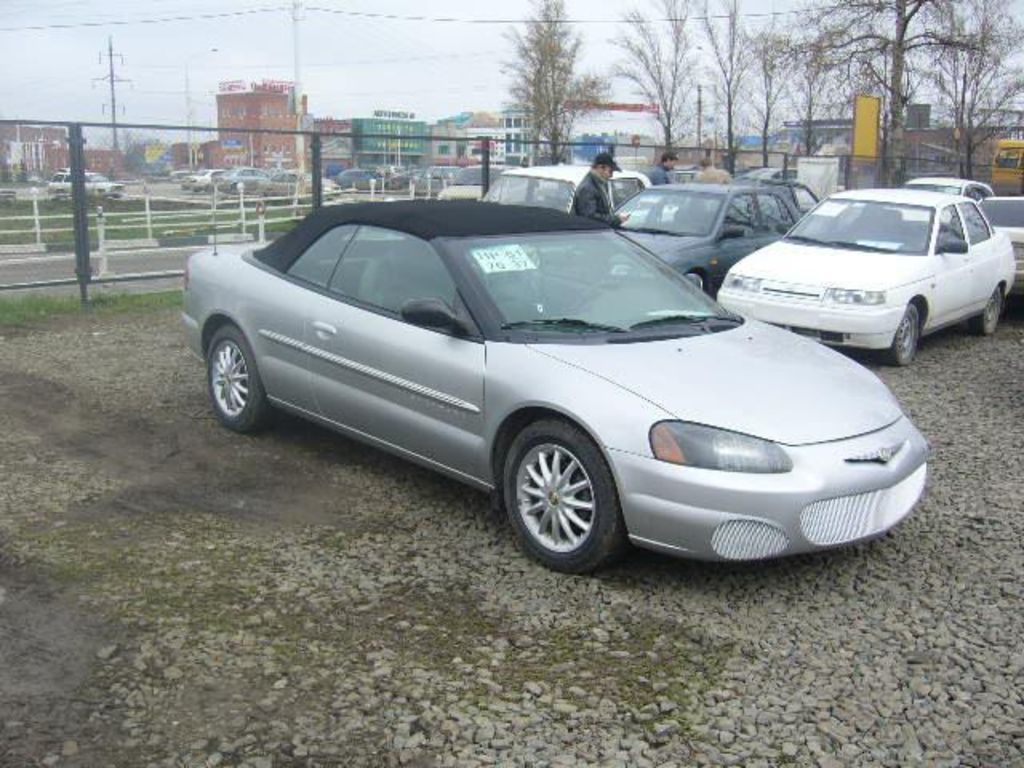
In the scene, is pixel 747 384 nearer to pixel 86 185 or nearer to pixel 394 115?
pixel 86 185

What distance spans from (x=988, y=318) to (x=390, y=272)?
789 cm

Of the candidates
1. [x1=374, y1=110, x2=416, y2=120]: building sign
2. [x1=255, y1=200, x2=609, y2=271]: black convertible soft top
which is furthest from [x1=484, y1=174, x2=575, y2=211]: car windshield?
[x1=374, y1=110, x2=416, y2=120]: building sign

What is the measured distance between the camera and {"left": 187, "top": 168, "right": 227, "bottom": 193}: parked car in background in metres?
14.6

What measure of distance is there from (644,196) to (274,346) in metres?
6.96

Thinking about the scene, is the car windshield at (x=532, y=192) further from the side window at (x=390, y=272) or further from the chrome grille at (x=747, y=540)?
the chrome grille at (x=747, y=540)

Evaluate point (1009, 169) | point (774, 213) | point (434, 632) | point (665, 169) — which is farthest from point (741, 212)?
point (1009, 169)

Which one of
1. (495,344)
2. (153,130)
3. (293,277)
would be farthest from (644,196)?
(495,344)

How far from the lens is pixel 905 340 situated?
929cm

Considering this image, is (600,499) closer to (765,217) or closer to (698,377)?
(698,377)

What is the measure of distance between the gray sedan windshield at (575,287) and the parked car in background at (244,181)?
35.1 feet

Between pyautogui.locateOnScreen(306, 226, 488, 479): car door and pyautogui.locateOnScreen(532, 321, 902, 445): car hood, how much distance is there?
0.49 meters

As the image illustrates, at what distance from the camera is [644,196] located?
1205 centimetres

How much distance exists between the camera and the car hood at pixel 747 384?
4.28 m

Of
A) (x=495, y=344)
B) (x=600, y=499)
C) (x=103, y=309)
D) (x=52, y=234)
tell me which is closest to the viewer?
(x=600, y=499)
